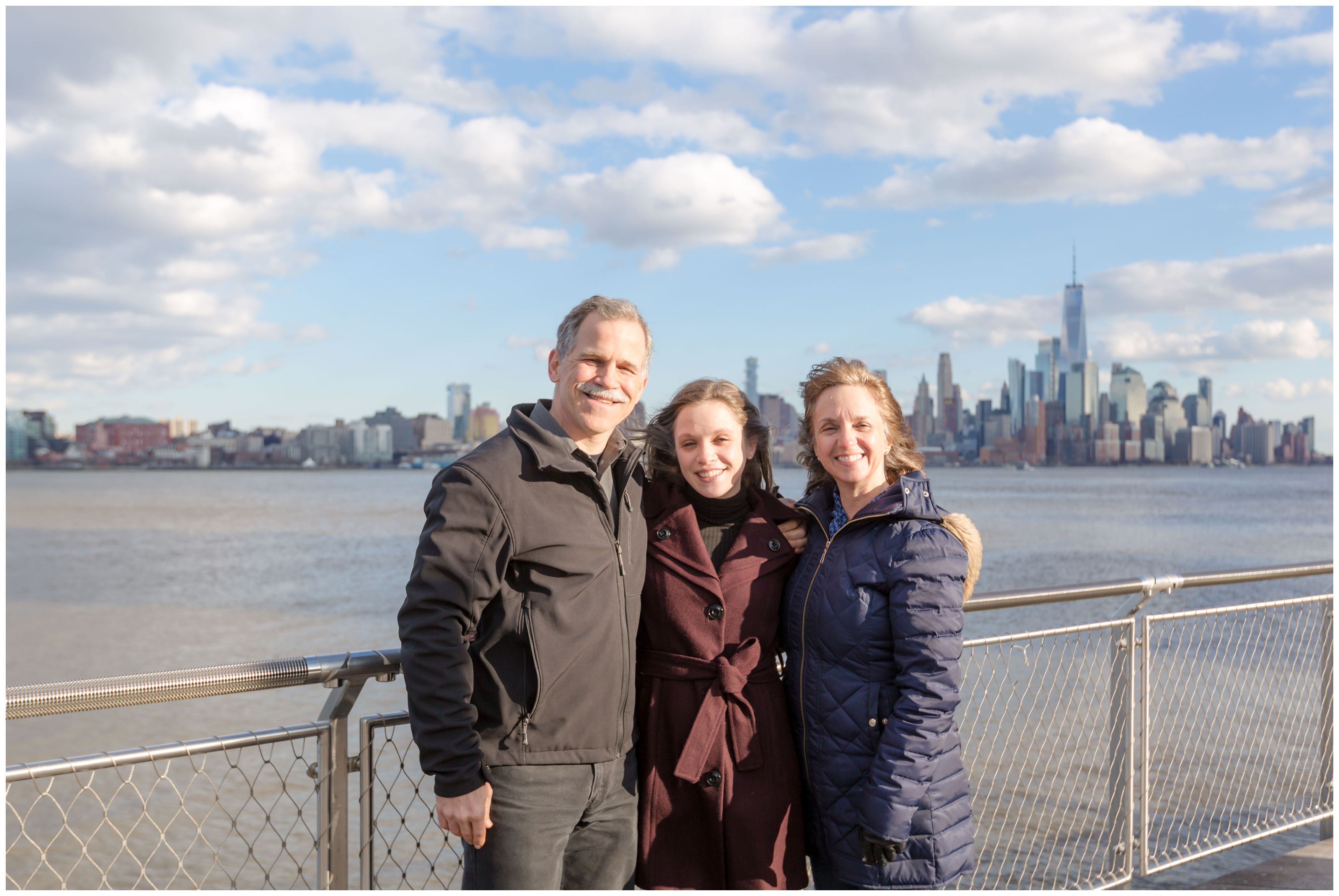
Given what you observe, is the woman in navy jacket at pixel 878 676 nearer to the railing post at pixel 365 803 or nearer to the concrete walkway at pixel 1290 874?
the railing post at pixel 365 803

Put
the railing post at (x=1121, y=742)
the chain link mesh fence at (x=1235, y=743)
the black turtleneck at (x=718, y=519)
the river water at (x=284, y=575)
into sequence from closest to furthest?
the black turtleneck at (x=718, y=519)
the railing post at (x=1121, y=742)
the chain link mesh fence at (x=1235, y=743)
the river water at (x=284, y=575)

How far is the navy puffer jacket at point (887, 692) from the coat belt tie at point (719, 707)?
0.13 metres

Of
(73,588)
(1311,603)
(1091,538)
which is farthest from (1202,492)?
(1311,603)

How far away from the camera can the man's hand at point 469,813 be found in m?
2.26

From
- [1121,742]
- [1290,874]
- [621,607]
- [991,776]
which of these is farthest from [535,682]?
[991,776]

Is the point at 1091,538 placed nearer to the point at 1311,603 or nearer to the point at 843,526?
the point at 1311,603

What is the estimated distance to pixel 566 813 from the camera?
7.89ft

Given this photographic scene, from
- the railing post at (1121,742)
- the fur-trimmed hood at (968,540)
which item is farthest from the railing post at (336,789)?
the railing post at (1121,742)

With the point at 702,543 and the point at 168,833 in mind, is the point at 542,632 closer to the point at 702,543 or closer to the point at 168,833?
the point at 702,543

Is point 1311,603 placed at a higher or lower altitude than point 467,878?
higher

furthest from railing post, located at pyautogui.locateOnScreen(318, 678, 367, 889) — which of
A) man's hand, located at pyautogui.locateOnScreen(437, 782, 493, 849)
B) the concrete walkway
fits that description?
the concrete walkway

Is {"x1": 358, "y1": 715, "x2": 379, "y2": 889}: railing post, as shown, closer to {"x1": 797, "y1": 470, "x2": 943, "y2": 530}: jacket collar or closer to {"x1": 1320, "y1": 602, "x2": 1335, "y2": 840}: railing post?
{"x1": 797, "y1": 470, "x2": 943, "y2": 530}: jacket collar

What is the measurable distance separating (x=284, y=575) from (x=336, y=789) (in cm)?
2892

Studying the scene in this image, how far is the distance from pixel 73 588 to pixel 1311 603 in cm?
3045
